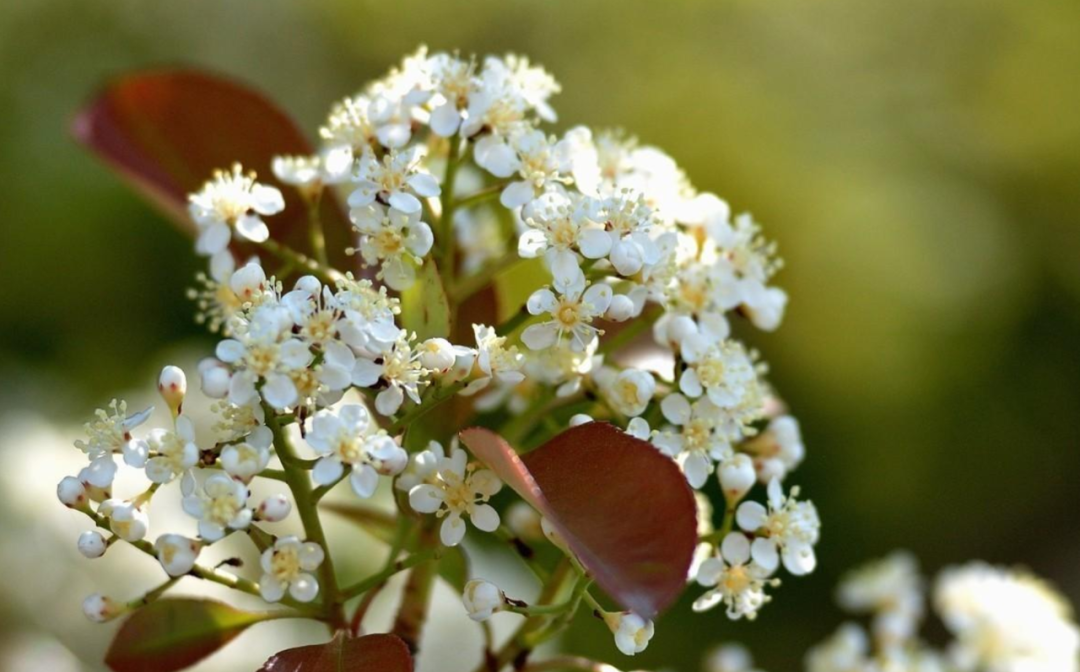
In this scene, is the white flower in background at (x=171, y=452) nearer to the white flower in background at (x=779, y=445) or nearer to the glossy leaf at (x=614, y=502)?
the glossy leaf at (x=614, y=502)

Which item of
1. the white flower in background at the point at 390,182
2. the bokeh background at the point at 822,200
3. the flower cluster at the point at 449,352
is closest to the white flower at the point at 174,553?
the flower cluster at the point at 449,352

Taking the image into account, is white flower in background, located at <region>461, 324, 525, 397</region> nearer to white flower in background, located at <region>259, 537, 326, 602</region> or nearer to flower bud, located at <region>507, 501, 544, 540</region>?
white flower in background, located at <region>259, 537, 326, 602</region>

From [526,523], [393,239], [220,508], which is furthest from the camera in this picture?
[526,523]

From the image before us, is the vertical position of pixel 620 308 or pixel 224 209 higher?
pixel 224 209

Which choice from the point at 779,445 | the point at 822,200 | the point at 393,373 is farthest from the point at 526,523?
the point at 822,200

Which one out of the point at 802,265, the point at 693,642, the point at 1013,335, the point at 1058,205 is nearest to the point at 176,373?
the point at 693,642

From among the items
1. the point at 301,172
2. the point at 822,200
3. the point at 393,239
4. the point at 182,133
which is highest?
the point at 822,200

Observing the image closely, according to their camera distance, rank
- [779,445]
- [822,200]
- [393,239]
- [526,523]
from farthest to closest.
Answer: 1. [822,200]
2. [526,523]
3. [779,445]
4. [393,239]

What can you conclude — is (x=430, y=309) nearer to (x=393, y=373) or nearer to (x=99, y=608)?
(x=393, y=373)
